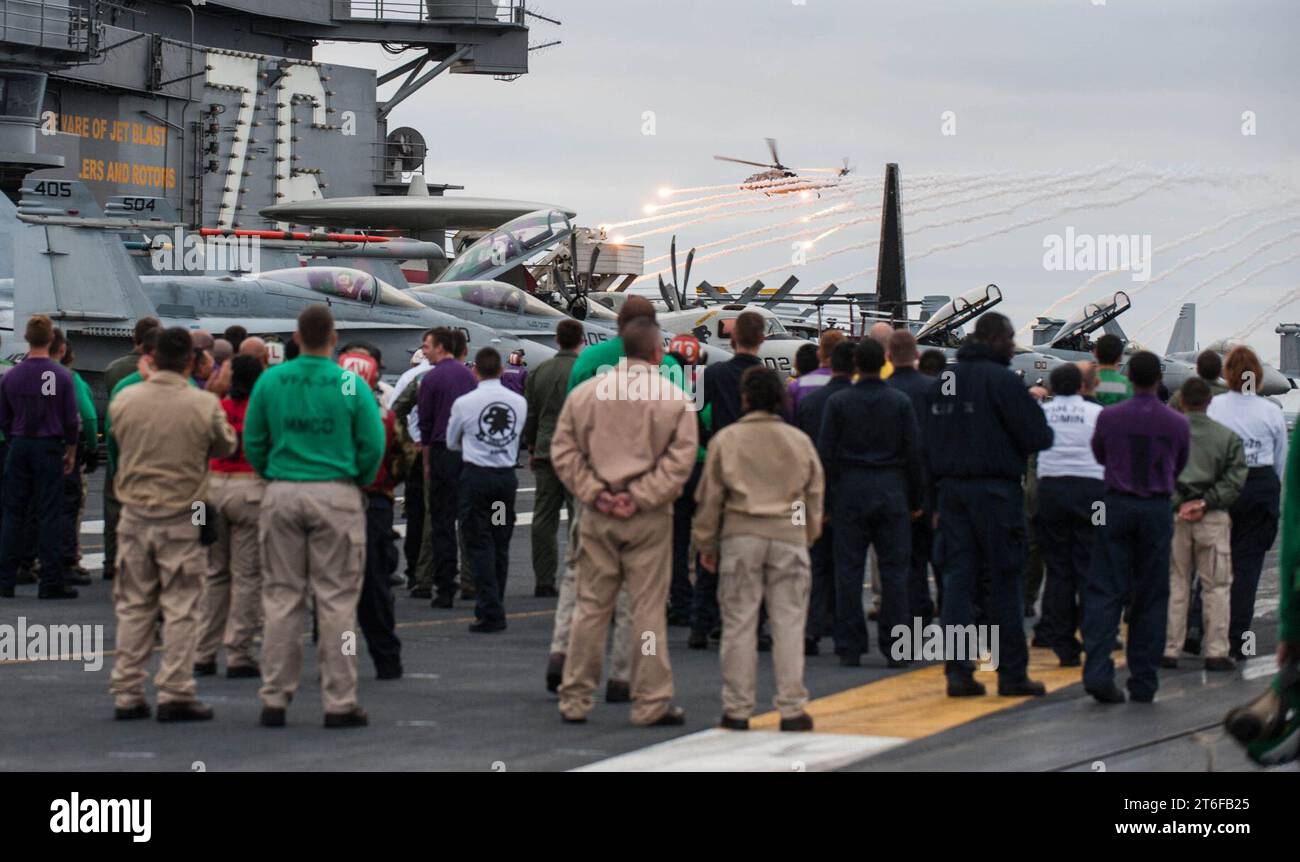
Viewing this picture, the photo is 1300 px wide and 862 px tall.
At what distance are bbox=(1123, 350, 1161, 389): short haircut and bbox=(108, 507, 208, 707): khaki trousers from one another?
536 centimetres

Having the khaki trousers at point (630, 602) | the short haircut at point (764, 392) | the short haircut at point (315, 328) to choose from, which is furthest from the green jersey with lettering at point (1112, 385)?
the short haircut at point (315, 328)

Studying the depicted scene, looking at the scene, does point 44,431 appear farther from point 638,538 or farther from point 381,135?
point 381,135

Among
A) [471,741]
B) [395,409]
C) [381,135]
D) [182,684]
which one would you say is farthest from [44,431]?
[381,135]

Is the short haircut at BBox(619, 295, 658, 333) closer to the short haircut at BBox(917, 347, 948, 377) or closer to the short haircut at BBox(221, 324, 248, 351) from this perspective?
the short haircut at BBox(917, 347, 948, 377)

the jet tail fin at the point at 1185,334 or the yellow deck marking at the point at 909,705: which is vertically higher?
the jet tail fin at the point at 1185,334

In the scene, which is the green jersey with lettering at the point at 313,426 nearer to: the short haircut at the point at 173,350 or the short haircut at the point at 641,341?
the short haircut at the point at 173,350

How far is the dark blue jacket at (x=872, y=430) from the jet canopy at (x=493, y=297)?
1679 centimetres

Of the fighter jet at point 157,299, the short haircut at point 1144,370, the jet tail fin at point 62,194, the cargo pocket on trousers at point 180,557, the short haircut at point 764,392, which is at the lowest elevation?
the cargo pocket on trousers at point 180,557

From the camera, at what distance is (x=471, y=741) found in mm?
8328

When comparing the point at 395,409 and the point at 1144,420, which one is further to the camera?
the point at 395,409

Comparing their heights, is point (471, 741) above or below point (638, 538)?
below

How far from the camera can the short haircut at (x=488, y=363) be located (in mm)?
12391

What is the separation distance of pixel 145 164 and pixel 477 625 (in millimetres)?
33835

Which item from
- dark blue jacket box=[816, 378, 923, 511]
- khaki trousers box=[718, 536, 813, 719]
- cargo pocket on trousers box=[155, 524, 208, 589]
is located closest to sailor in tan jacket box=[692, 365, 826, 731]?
khaki trousers box=[718, 536, 813, 719]
